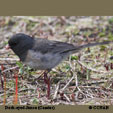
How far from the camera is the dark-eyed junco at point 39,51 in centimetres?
559

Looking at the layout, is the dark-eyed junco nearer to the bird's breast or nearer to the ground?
the bird's breast

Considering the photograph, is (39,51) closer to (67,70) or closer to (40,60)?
(40,60)

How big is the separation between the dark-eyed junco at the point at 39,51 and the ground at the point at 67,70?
0.33 metres

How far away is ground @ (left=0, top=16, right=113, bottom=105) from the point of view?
207 inches

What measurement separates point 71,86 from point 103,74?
81 centimetres

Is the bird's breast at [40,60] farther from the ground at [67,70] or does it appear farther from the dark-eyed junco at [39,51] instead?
the ground at [67,70]

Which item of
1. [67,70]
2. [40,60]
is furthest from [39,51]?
[67,70]

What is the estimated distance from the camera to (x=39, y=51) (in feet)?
18.8

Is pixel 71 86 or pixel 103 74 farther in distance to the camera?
pixel 103 74

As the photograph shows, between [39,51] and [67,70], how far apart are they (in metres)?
0.73

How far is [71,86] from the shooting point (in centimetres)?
565

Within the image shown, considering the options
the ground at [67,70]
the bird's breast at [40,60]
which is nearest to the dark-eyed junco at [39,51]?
the bird's breast at [40,60]

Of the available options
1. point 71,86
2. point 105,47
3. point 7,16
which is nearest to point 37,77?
point 71,86

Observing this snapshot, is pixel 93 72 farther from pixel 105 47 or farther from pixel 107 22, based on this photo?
pixel 107 22
